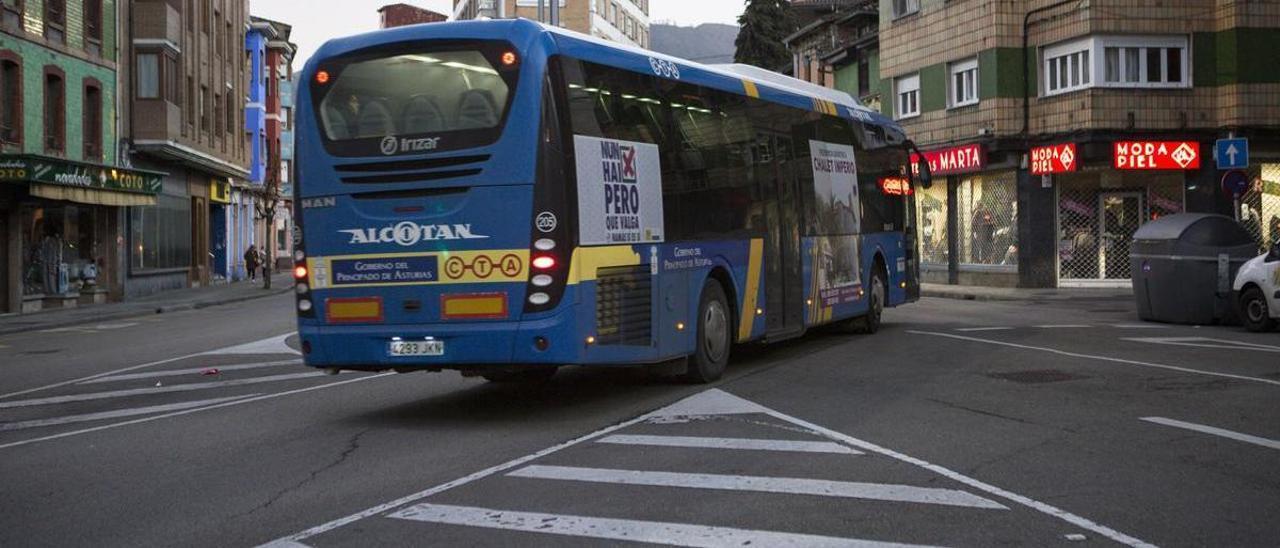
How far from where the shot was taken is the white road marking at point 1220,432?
8375mm

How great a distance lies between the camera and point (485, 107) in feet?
31.7

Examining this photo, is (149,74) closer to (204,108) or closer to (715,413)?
(204,108)

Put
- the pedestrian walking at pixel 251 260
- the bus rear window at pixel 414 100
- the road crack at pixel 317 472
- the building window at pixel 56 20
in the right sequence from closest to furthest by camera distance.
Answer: the road crack at pixel 317 472 < the bus rear window at pixel 414 100 < the building window at pixel 56 20 < the pedestrian walking at pixel 251 260

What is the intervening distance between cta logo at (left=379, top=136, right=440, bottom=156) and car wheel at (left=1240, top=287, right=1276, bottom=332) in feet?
44.6

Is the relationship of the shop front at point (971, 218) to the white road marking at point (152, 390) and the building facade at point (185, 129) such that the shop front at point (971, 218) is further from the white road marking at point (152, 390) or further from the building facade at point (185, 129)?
the white road marking at point (152, 390)

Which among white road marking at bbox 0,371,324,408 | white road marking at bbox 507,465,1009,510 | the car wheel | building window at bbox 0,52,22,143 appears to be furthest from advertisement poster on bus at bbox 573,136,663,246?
building window at bbox 0,52,22,143

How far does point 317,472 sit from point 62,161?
24805 millimetres

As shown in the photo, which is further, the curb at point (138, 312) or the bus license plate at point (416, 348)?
the curb at point (138, 312)

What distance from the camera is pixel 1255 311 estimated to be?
18453mm

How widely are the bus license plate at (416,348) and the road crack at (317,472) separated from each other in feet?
2.18

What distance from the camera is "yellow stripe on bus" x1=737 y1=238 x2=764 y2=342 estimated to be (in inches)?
507

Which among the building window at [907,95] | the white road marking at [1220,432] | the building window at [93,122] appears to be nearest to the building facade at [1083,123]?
the building window at [907,95]

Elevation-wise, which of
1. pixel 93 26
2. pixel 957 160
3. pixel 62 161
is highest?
pixel 93 26

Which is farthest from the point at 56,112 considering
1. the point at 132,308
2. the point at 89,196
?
the point at 132,308
